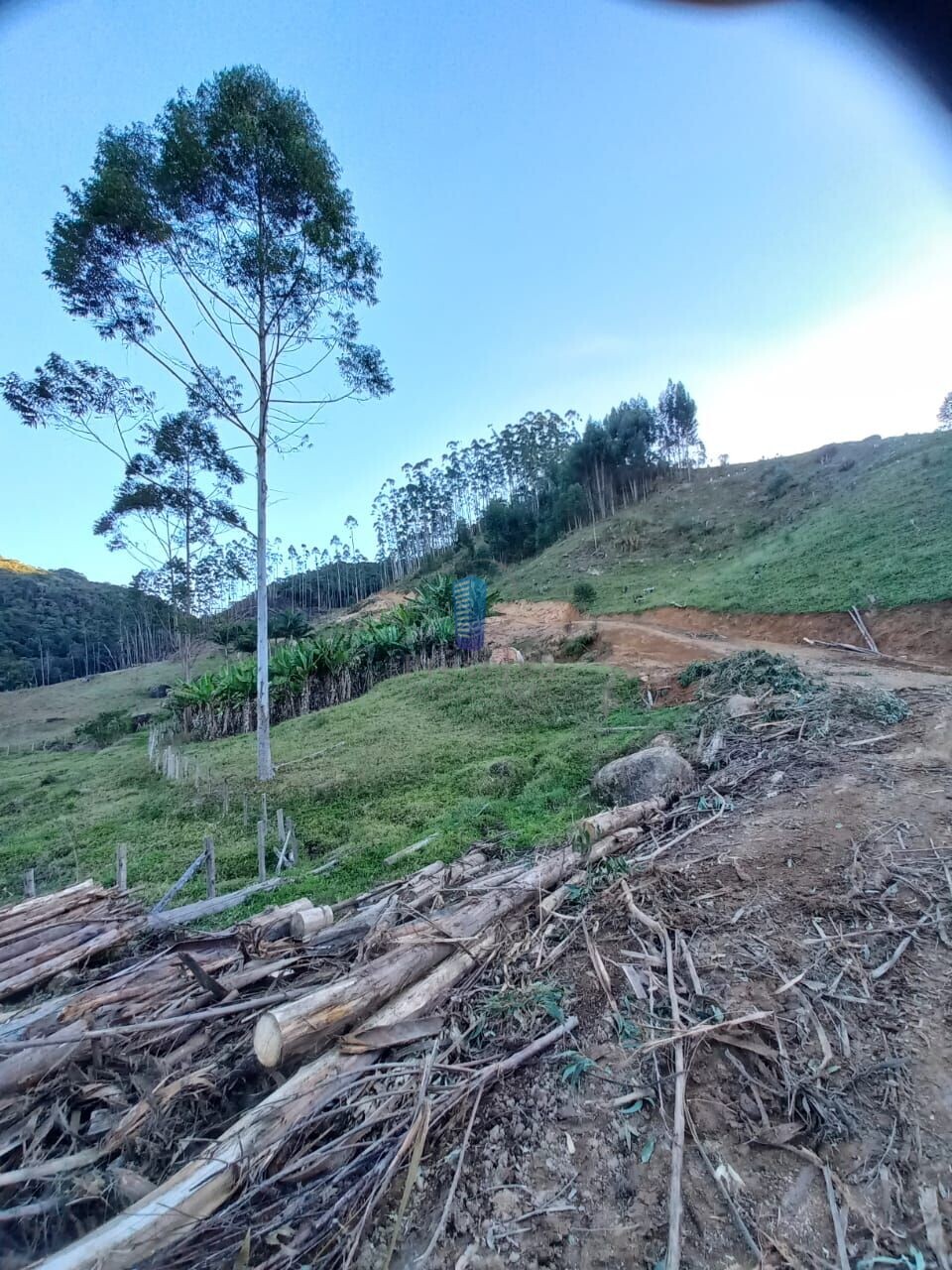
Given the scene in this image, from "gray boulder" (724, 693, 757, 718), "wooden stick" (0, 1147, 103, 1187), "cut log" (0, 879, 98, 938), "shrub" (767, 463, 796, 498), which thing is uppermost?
"shrub" (767, 463, 796, 498)

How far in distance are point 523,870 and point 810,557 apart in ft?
65.9

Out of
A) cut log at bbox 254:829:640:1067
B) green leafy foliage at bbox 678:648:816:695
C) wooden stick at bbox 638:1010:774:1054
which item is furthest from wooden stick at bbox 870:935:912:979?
green leafy foliage at bbox 678:648:816:695

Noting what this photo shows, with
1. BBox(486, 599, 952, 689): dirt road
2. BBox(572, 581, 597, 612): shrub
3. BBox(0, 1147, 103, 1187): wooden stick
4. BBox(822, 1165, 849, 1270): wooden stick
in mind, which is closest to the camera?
BBox(822, 1165, 849, 1270): wooden stick

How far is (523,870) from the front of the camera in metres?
3.90

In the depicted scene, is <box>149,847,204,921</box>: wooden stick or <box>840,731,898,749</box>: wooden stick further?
<box>840,731,898,749</box>: wooden stick

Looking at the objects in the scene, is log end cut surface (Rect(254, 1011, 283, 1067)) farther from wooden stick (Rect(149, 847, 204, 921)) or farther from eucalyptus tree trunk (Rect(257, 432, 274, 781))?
eucalyptus tree trunk (Rect(257, 432, 274, 781))

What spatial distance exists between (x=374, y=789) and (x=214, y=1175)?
21.1 feet

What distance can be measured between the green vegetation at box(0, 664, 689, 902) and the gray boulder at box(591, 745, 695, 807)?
403 millimetres

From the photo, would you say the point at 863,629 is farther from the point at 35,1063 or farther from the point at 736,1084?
the point at 35,1063

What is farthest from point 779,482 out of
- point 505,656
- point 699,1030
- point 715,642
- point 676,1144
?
point 676,1144

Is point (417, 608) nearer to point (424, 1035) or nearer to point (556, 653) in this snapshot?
point (556, 653)

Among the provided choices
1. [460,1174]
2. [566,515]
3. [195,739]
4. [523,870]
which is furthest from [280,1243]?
[566,515]

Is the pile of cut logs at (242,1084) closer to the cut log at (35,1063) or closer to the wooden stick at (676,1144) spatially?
the cut log at (35,1063)

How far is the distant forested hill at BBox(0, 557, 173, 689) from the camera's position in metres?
46.5
